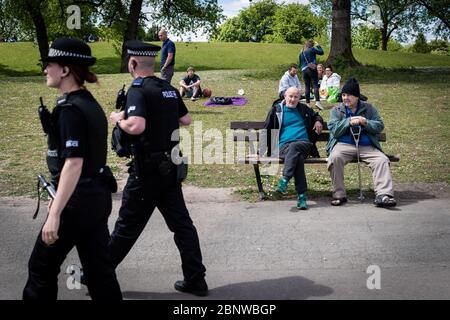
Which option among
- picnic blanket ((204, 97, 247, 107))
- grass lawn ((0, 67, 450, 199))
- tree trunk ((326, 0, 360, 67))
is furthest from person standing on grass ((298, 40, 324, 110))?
tree trunk ((326, 0, 360, 67))

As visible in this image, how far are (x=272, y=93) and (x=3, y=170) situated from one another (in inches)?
472

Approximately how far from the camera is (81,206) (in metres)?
4.13

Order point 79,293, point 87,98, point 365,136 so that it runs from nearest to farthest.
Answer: point 87,98
point 79,293
point 365,136

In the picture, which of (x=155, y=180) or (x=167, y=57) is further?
(x=167, y=57)

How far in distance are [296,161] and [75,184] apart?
485 cm

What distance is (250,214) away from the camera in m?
8.13

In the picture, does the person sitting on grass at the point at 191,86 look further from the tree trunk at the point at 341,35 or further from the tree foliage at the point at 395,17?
the tree foliage at the point at 395,17

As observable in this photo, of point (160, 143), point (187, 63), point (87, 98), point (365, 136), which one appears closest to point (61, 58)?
point (87, 98)

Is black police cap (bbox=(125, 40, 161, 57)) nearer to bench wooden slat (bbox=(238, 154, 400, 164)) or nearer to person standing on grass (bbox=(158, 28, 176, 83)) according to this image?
bench wooden slat (bbox=(238, 154, 400, 164))

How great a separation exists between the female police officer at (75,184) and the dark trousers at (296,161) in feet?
14.4

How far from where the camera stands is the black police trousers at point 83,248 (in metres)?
4.11

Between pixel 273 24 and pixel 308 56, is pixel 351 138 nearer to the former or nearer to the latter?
pixel 308 56

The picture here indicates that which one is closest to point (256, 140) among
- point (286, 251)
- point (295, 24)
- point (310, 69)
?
point (286, 251)
